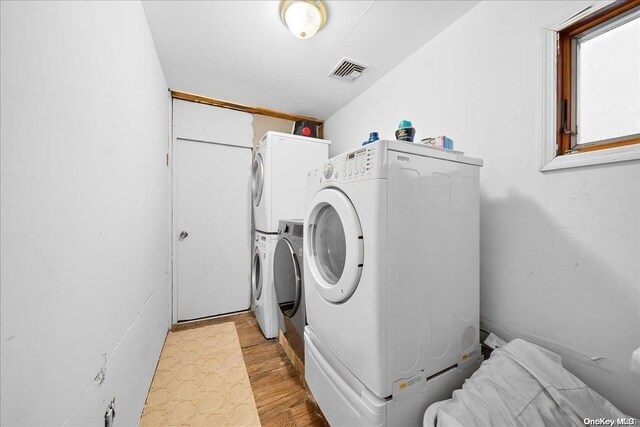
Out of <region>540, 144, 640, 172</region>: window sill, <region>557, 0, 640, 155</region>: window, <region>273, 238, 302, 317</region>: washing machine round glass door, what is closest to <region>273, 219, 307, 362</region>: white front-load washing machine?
<region>273, 238, 302, 317</region>: washing machine round glass door

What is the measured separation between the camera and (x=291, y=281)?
1663mm

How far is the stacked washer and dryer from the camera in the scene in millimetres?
2092

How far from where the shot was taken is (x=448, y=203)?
1.01 m

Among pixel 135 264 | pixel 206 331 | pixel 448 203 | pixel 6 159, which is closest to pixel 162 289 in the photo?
pixel 206 331

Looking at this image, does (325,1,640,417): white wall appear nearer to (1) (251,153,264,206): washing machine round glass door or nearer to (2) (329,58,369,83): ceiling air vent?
(2) (329,58,369,83): ceiling air vent

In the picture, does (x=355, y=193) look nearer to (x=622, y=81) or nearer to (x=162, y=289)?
(x=622, y=81)

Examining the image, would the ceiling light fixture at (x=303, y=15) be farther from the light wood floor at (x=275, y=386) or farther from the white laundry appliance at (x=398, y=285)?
the light wood floor at (x=275, y=386)

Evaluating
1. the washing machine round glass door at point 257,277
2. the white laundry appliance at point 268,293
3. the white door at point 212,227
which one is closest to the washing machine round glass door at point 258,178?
the white door at point 212,227

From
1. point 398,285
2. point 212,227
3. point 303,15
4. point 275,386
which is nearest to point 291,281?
point 275,386

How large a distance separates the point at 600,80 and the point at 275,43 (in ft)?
5.65

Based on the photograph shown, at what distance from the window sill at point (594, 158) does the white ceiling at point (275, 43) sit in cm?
102

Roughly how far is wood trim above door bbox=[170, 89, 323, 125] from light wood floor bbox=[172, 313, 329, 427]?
2.34m

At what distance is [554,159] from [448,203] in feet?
1.67

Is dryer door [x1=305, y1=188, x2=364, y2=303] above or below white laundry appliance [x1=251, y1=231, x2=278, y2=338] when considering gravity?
above
